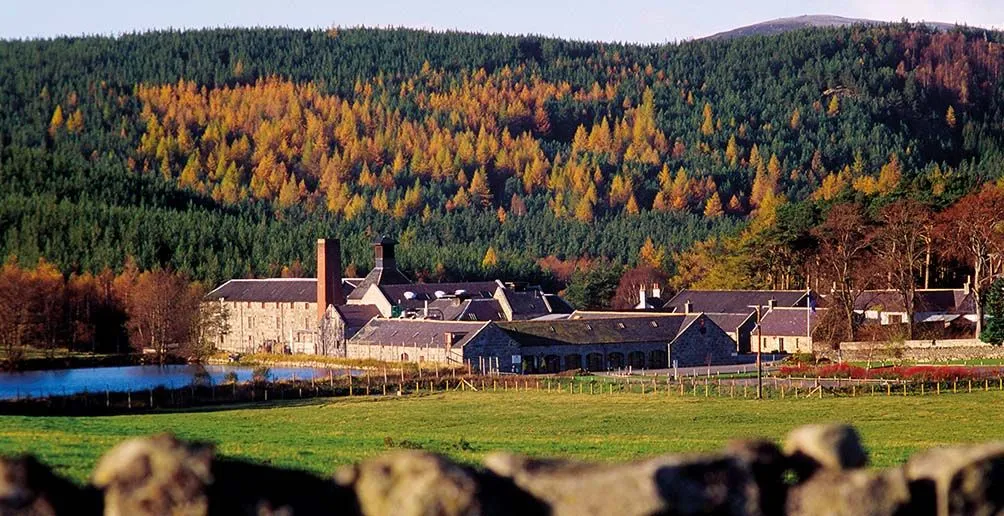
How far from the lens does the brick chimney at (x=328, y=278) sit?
96.4 m

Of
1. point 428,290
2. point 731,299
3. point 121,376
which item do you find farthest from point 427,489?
point 428,290

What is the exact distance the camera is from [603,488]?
8.86m

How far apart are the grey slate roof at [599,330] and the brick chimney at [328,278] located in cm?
2101

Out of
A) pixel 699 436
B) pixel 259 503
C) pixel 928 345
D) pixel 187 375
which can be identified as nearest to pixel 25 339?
pixel 187 375

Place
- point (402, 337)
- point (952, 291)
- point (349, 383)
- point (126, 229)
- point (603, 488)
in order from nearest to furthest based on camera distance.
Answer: point (603, 488)
point (349, 383)
point (402, 337)
point (952, 291)
point (126, 229)

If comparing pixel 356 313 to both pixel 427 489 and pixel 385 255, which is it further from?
pixel 427 489

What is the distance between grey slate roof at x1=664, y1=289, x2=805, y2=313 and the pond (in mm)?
22434

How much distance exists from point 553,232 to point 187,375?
10690cm

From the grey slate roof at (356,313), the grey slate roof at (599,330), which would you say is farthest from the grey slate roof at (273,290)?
the grey slate roof at (599,330)

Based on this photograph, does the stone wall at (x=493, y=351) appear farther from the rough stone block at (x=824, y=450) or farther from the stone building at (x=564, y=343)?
the rough stone block at (x=824, y=450)

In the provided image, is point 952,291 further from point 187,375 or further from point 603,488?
point 603,488

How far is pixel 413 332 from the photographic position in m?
79.9

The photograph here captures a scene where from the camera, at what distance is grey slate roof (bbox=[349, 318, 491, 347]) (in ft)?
251

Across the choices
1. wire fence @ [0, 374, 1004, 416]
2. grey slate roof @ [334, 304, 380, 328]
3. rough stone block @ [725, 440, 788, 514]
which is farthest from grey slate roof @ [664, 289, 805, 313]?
rough stone block @ [725, 440, 788, 514]
